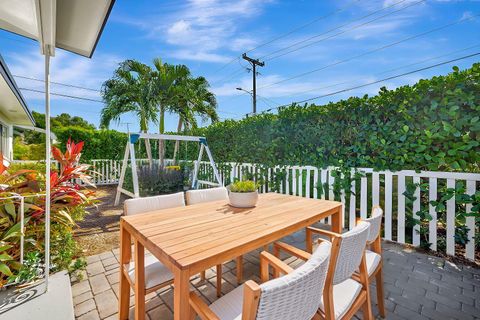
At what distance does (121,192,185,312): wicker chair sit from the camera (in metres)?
1.43

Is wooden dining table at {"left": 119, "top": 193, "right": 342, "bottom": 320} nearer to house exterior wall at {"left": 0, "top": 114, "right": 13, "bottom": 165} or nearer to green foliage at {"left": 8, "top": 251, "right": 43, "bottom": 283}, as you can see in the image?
green foliage at {"left": 8, "top": 251, "right": 43, "bottom": 283}

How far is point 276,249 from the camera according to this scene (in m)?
1.63

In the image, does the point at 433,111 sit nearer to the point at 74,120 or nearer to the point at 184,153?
the point at 184,153

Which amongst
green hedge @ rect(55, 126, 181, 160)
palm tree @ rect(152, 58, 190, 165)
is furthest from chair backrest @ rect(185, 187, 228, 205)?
green hedge @ rect(55, 126, 181, 160)

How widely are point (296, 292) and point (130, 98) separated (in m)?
7.30

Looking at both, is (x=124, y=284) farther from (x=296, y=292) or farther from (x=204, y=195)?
(x=296, y=292)

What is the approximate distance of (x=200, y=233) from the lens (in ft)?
4.52

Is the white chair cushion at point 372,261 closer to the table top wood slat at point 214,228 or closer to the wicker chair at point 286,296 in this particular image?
the table top wood slat at point 214,228

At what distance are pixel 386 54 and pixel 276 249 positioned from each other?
1032 centimetres

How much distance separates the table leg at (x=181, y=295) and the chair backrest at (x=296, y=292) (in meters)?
0.41

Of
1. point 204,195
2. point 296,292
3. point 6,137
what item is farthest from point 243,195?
point 6,137

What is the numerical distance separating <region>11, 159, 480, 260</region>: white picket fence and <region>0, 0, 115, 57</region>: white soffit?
156 cm

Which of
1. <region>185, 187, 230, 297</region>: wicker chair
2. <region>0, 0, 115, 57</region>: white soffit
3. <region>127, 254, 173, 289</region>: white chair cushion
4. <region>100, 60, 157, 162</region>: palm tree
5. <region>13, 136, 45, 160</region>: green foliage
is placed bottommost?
<region>127, 254, 173, 289</region>: white chair cushion

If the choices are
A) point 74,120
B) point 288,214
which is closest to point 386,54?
point 288,214
